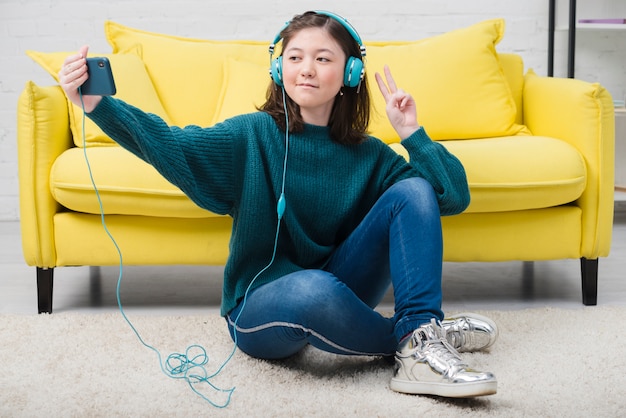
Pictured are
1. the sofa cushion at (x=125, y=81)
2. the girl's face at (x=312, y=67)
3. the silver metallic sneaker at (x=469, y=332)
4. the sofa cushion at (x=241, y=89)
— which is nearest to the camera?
the girl's face at (x=312, y=67)

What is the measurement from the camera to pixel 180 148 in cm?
135

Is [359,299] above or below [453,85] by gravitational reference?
below

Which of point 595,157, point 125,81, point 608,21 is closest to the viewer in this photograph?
point 595,157

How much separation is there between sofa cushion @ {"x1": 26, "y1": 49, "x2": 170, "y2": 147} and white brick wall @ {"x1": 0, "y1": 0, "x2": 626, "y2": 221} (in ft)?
2.92

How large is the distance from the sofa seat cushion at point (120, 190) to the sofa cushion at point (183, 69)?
51cm

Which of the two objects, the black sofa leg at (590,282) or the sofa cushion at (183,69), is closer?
the black sofa leg at (590,282)

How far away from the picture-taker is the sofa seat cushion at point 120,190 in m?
1.88

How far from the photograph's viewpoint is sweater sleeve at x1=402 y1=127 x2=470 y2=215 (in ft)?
5.01

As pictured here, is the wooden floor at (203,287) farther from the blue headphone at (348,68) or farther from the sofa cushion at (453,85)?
the blue headphone at (348,68)

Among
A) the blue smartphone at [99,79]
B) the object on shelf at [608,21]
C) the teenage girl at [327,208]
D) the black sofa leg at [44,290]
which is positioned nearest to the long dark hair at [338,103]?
the teenage girl at [327,208]

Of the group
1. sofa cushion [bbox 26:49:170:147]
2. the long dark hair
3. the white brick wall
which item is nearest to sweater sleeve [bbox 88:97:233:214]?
the long dark hair

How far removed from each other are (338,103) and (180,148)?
361 millimetres

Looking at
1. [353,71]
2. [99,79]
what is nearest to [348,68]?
[353,71]

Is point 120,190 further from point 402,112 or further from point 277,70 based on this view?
point 402,112
